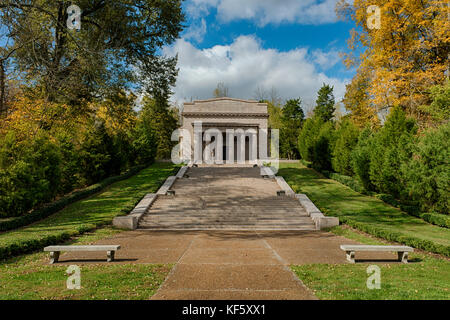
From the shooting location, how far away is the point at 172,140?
4584 cm

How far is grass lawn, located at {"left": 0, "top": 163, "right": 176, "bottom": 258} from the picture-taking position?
788 cm

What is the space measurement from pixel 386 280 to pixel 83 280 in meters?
5.65

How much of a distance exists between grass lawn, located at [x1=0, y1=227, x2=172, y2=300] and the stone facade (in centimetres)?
2728

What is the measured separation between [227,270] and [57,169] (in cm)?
1290

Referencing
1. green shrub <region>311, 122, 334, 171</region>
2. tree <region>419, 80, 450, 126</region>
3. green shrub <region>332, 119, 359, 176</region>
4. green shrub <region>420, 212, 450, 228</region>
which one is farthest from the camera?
green shrub <region>311, 122, 334, 171</region>

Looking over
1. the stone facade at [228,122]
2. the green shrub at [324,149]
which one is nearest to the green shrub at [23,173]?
the stone facade at [228,122]

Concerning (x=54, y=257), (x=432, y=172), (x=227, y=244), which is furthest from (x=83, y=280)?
(x=432, y=172)

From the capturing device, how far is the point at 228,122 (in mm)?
33469

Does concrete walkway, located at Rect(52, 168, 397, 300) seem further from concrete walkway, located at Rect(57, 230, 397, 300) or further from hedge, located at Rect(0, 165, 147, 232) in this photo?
hedge, located at Rect(0, 165, 147, 232)

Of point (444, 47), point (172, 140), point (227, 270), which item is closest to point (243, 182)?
point (227, 270)

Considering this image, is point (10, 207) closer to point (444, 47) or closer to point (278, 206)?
point (278, 206)

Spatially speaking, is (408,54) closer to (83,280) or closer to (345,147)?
(345,147)

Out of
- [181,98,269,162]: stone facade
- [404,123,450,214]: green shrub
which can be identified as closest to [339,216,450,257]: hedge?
[404,123,450,214]: green shrub
